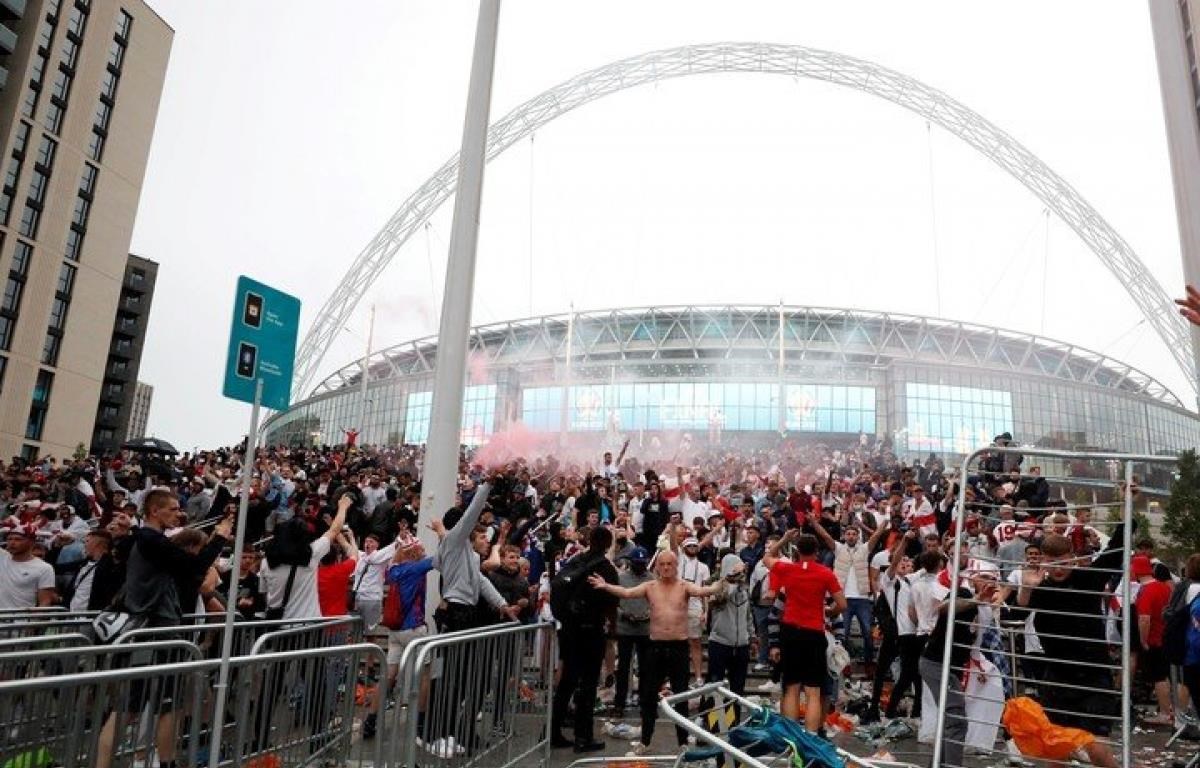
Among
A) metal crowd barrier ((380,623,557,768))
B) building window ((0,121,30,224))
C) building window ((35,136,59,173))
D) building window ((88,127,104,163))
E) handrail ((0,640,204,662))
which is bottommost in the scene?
metal crowd barrier ((380,623,557,768))

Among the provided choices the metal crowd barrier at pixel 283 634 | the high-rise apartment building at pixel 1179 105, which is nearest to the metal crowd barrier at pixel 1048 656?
the metal crowd barrier at pixel 283 634

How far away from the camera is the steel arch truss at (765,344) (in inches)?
2458

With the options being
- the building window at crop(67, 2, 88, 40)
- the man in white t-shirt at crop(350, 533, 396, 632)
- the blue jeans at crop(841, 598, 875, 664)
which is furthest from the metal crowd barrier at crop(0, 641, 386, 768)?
the building window at crop(67, 2, 88, 40)

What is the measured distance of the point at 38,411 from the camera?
5909 cm

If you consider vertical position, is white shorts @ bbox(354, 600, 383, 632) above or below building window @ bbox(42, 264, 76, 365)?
below

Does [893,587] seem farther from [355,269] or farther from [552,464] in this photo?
[355,269]

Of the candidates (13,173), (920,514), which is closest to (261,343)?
(920,514)

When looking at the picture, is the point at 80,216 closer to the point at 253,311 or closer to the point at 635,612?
the point at 635,612

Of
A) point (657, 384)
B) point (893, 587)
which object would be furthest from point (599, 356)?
point (893, 587)

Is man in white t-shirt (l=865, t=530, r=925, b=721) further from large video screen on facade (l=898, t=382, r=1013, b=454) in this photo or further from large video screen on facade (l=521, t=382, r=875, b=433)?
large video screen on facade (l=898, t=382, r=1013, b=454)

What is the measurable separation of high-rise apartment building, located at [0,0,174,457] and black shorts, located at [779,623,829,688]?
61.3 meters

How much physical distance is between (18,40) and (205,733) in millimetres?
67829

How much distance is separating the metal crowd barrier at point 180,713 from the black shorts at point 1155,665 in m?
9.00

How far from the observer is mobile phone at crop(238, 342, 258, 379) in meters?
5.26
